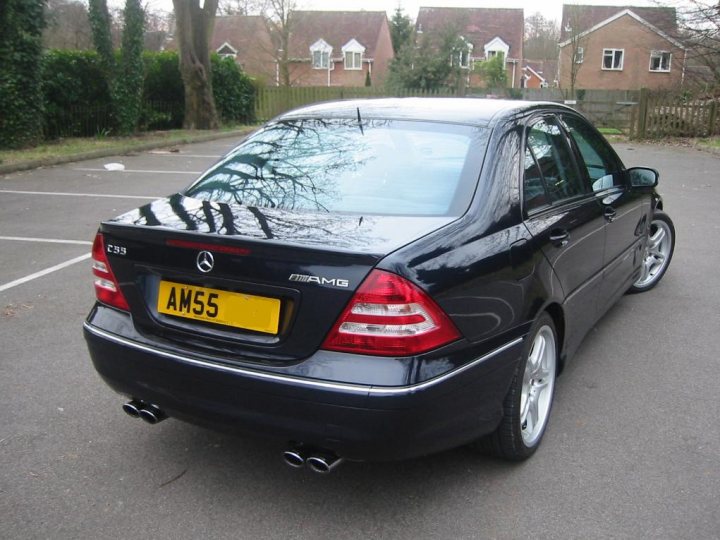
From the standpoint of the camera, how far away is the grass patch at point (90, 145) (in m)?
13.7

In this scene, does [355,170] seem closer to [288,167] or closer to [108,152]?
[288,167]

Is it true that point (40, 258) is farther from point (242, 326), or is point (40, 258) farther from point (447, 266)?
point (447, 266)

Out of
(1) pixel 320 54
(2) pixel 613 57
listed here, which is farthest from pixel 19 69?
(1) pixel 320 54

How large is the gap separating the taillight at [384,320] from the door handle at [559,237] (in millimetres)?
1107

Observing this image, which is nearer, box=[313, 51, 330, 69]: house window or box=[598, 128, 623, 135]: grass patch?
box=[598, 128, 623, 135]: grass patch

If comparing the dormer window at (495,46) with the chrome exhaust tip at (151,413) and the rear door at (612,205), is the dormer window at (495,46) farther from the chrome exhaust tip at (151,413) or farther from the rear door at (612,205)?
the chrome exhaust tip at (151,413)

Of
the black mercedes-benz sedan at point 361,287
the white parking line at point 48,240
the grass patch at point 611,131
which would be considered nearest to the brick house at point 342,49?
the grass patch at point 611,131

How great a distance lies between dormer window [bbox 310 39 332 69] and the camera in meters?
56.3

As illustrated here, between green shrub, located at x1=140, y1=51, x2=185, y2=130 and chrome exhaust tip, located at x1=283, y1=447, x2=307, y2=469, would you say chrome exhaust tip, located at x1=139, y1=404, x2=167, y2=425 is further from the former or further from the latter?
green shrub, located at x1=140, y1=51, x2=185, y2=130

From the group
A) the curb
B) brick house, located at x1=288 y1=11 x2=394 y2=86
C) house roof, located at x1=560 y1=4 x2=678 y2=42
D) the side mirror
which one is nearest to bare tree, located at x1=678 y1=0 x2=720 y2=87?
house roof, located at x1=560 y1=4 x2=678 y2=42

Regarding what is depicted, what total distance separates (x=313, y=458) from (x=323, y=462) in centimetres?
5

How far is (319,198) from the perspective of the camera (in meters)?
3.01

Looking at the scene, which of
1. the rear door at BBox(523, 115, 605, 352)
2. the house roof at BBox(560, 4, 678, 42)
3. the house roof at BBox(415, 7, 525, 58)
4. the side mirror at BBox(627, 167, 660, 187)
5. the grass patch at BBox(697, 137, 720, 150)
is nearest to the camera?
the rear door at BBox(523, 115, 605, 352)

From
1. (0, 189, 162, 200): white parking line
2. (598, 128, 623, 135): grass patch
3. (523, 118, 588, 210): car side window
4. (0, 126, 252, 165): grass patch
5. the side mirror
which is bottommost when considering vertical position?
(0, 189, 162, 200): white parking line
